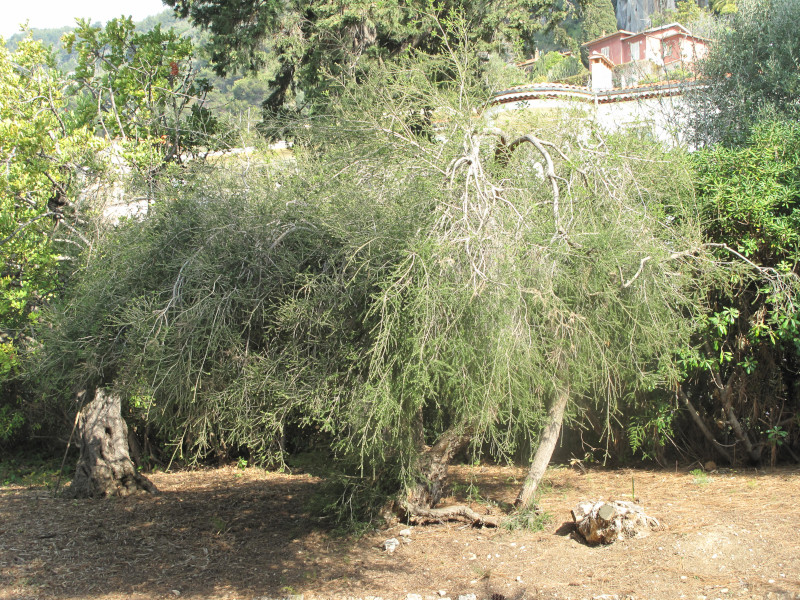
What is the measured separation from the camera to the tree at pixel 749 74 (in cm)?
924

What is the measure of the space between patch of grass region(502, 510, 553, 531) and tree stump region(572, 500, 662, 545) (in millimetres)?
441

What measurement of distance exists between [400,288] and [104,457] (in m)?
5.59

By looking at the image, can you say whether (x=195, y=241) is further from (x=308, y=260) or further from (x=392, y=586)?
(x=392, y=586)

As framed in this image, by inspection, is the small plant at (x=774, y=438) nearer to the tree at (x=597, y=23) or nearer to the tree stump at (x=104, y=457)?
the tree stump at (x=104, y=457)

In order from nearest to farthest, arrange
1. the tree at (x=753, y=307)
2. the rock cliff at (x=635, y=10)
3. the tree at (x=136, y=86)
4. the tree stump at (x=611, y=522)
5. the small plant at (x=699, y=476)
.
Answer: the tree stump at (x=611, y=522) → the tree at (x=753, y=307) → the small plant at (x=699, y=476) → the tree at (x=136, y=86) → the rock cliff at (x=635, y=10)

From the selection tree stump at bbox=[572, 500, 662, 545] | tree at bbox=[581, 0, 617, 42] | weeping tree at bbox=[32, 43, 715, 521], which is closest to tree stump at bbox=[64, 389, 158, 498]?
weeping tree at bbox=[32, 43, 715, 521]

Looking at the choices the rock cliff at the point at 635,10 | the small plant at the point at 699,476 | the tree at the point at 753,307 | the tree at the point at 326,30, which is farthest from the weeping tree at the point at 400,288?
the rock cliff at the point at 635,10

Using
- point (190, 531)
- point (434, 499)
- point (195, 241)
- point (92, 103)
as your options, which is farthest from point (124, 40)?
point (434, 499)

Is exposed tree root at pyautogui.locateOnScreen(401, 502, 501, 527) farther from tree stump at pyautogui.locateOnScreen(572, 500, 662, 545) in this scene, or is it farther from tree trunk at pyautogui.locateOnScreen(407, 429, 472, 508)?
tree stump at pyautogui.locateOnScreen(572, 500, 662, 545)

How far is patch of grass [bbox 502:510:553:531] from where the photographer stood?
6.35 m

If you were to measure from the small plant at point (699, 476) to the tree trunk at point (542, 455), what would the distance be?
6.71 ft

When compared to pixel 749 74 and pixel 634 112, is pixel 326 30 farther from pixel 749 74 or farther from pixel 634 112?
pixel 749 74

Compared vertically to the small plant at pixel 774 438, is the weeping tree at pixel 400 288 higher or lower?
higher

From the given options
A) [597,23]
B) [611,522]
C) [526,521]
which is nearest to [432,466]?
[526,521]
